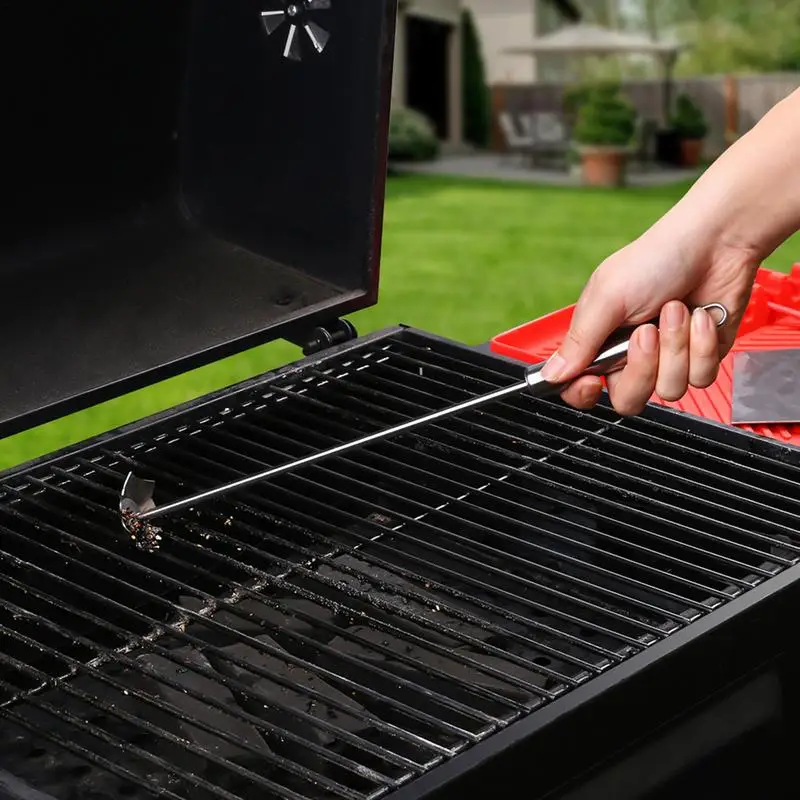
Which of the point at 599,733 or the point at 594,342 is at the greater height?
the point at 594,342

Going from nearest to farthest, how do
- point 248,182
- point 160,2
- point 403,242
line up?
1. point 160,2
2. point 248,182
3. point 403,242

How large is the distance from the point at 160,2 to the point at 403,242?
23.6 feet

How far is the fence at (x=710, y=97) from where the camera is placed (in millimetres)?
17422

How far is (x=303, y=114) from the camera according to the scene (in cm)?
184

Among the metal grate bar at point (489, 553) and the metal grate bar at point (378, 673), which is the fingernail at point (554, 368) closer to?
the metal grate bar at point (489, 553)

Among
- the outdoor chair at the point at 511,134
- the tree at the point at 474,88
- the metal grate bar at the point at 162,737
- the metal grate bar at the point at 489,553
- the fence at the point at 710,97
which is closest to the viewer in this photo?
the metal grate bar at the point at 162,737

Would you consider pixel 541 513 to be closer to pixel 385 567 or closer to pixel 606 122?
pixel 385 567

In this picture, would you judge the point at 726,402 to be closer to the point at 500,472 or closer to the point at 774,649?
the point at 500,472

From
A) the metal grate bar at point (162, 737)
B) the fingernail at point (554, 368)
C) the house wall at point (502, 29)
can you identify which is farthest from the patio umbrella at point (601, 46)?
the metal grate bar at point (162, 737)

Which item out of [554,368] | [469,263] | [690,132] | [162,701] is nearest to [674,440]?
[554,368]

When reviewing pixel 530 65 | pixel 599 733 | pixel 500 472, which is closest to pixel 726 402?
pixel 500 472

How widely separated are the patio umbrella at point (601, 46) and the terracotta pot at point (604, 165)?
439 cm

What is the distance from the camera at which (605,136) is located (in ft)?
46.0

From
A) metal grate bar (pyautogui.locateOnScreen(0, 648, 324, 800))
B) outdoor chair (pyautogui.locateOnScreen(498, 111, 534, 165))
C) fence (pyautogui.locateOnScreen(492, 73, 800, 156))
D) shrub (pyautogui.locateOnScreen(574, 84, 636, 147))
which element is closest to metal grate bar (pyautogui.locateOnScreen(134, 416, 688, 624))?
metal grate bar (pyautogui.locateOnScreen(0, 648, 324, 800))
